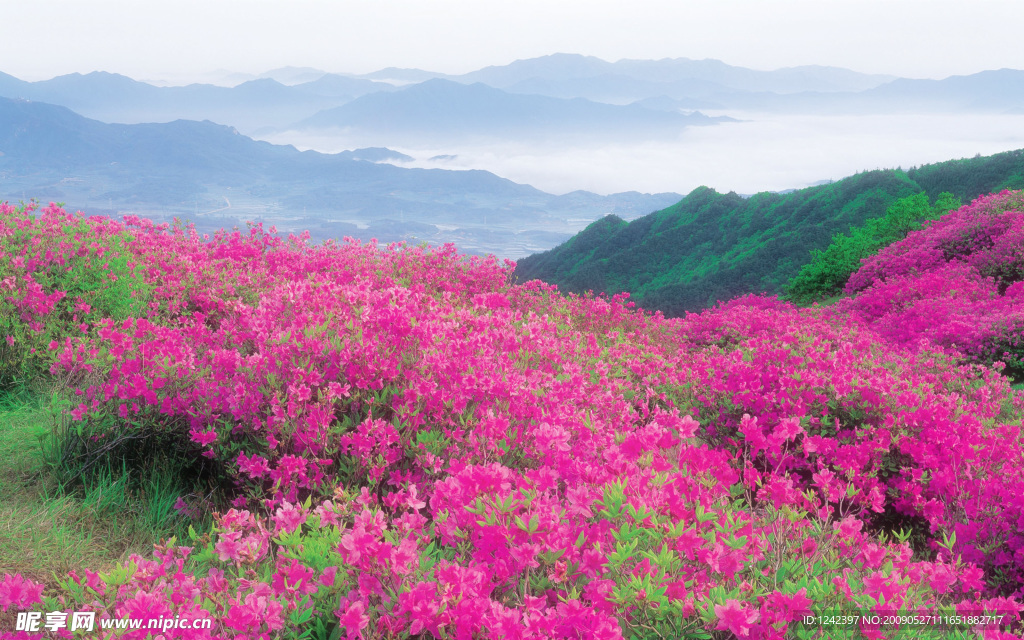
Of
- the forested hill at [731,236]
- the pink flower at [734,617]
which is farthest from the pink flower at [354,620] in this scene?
the forested hill at [731,236]

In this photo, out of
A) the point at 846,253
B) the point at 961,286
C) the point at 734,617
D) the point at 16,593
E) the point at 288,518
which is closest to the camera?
the point at 734,617

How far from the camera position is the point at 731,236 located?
2650 inches

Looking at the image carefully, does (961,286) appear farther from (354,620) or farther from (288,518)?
(354,620)

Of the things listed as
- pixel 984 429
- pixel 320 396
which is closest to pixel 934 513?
pixel 984 429

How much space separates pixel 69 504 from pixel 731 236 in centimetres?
6927

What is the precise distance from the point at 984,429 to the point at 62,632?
6.21 meters

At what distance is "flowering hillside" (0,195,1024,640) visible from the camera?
7.02ft

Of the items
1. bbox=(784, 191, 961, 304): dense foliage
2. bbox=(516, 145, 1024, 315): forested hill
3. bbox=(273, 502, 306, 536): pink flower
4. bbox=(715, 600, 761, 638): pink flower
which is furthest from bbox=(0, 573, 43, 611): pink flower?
bbox=(516, 145, 1024, 315): forested hill

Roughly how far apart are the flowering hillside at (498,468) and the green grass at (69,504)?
7.2 inches

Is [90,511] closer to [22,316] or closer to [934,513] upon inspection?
[22,316]

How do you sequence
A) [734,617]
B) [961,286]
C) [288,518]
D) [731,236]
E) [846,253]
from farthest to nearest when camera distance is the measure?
[731,236]
[846,253]
[961,286]
[288,518]
[734,617]

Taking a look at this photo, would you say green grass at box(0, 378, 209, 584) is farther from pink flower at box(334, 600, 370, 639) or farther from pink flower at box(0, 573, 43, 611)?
pink flower at box(334, 600, 370, 639)

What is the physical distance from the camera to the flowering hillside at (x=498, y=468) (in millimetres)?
2141

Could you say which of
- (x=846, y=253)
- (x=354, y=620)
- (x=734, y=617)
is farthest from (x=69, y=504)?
(x=846, y=253)
